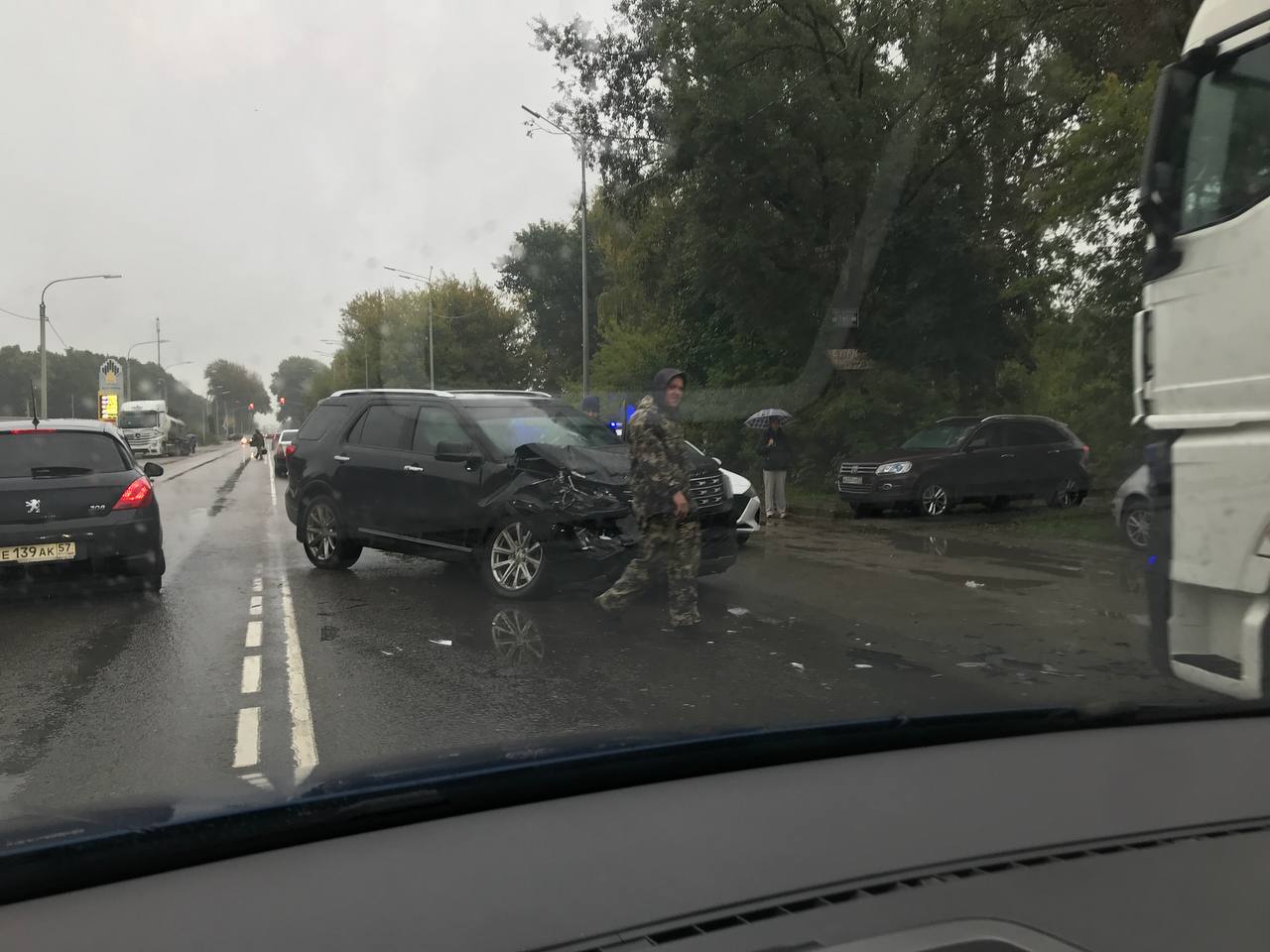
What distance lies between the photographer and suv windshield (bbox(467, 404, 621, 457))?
9.03 m

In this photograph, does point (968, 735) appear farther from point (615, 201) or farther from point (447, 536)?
point (615, 201)

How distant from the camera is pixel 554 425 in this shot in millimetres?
9414

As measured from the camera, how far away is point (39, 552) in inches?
332

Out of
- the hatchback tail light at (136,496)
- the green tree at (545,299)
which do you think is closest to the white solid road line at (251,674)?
the hatchback tail light at (136,496)

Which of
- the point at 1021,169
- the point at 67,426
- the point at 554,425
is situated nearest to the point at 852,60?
the point at 1021,169

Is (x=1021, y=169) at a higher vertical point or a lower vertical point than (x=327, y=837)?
higher

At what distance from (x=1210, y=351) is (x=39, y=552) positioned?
848cm

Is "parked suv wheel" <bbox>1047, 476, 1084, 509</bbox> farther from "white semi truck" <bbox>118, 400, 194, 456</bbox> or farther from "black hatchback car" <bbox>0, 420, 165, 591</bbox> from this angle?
"white semi truck" <bbox>118, 400, 194, 456</bbox>

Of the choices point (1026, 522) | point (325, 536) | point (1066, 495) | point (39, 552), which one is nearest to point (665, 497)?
point (325, 536)

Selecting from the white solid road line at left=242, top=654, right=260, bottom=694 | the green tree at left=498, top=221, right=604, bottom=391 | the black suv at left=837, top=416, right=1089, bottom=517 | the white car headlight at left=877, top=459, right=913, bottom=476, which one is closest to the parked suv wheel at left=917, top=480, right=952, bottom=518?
the black suv at left=837, top=416, right=1089, bottom=517

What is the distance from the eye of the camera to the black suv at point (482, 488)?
828 centimetres

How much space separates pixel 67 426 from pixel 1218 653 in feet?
29.5

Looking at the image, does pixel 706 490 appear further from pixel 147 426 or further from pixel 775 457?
pixel 147 426

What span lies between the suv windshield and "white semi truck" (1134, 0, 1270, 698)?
5182 millimetres
